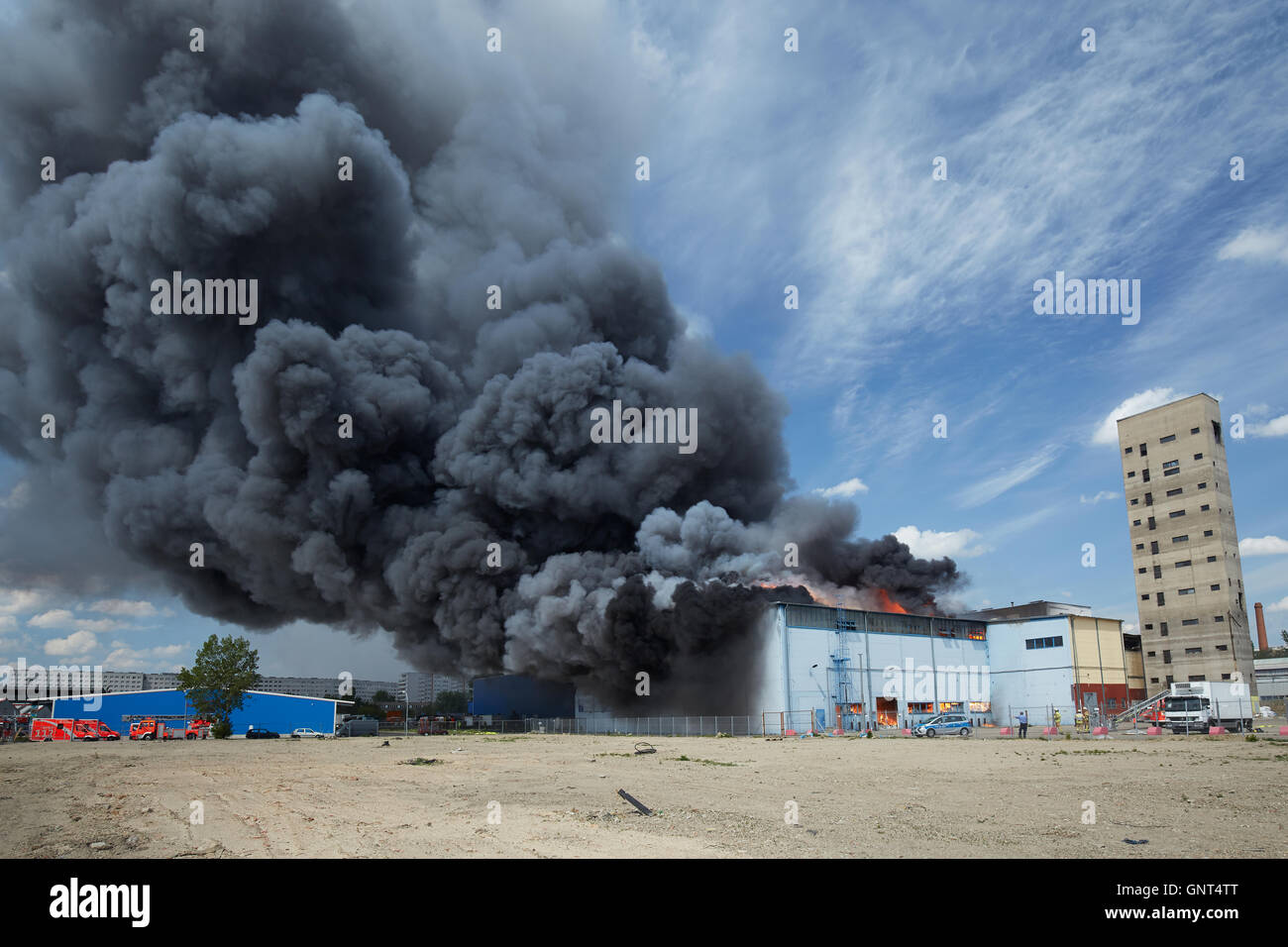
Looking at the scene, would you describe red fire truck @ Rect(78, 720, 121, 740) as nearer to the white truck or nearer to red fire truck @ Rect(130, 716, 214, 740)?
red fire truck @ Rect(130, 716, 214, 740)

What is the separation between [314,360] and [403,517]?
12708 millimetres

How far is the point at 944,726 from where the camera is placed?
51094 millimetres

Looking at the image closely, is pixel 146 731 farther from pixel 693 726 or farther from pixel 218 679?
pixel 693 726

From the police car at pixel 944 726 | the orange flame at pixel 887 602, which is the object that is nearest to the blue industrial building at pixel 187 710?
the orange flame at pixel 887 602

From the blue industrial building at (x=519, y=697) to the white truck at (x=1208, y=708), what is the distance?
4259 cm

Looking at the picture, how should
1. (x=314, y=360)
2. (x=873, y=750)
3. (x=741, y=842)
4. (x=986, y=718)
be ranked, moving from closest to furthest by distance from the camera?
(x=741, y=842)
(x=873, y=750)
(x=314, y=360)
(x=986, y=718)

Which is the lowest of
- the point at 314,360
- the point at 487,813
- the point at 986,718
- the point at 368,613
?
the point at 986,718

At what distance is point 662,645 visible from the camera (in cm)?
5416

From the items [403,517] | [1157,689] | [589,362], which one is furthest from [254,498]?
[1157,689]

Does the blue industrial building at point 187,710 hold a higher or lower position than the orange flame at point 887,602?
lower

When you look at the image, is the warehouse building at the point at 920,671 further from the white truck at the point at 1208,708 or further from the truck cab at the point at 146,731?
the truck cab at the point at 146,731

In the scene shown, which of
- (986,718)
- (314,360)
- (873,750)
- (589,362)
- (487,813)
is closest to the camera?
(487,813)

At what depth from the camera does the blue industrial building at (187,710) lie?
7500 centimetres

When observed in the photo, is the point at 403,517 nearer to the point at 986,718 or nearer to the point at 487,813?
the point at 487,813
